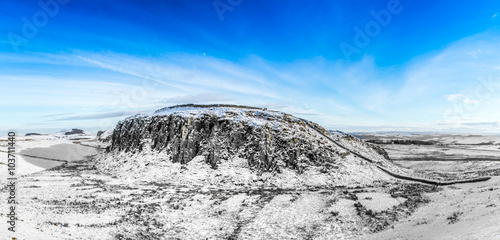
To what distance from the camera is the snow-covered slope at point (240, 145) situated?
36.9 meters

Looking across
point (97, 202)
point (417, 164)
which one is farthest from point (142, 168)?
point (417, 164)

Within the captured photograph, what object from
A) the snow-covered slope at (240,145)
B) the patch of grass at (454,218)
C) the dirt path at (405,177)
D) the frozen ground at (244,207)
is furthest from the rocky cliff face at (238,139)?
the patch of grass at (454,218)

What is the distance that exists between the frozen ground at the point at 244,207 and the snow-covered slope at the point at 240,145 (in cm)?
198

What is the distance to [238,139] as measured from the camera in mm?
40594

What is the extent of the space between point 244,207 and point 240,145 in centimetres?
1750

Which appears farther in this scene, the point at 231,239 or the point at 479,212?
the point at 231,239

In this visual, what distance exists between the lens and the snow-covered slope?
36888mm

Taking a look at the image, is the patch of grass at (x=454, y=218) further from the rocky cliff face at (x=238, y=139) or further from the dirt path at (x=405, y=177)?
the rocky cliff face at (x=238, y=139)

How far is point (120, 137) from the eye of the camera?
52375mm

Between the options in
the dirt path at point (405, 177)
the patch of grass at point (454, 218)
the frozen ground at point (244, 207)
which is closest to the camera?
the patch of grass at point (454, 218)

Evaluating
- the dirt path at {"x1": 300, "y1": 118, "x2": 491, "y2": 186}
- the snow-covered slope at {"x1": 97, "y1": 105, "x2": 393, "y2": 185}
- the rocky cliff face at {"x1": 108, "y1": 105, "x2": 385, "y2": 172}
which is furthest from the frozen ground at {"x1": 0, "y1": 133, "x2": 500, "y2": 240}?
the rocky cliff face at {"x1": 108, "y1": 105, "x2": 385, "y2": 172}

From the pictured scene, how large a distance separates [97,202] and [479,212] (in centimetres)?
3026

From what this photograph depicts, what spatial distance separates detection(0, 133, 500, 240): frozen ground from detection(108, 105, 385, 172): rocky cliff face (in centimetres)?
289

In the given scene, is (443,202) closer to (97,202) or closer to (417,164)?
(97,202)
